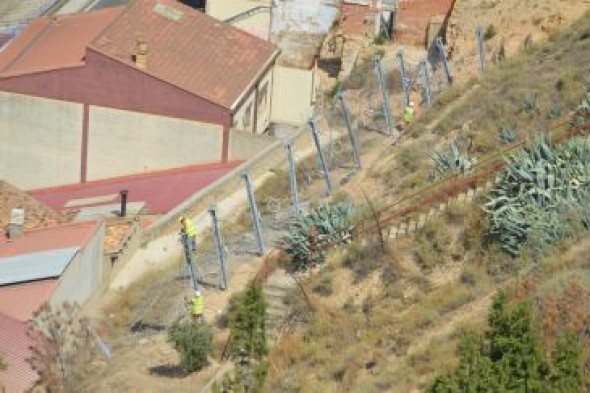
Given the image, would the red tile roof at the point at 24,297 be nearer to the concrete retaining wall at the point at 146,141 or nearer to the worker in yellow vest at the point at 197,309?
the worker in yellow vest at the point at 197,309

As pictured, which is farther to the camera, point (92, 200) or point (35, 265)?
point (92, 200)

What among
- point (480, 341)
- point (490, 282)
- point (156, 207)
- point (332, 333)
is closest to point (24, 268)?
point (156, 207)

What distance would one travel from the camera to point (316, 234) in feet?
87.2

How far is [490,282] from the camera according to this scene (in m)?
22.2

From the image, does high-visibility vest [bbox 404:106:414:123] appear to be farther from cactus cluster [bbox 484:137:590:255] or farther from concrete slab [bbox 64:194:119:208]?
cactus cluster [bbox 484:137:590:255]

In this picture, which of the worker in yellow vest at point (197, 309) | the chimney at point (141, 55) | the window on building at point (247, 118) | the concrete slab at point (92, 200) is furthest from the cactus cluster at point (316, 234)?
the window on building at point (247, 118)

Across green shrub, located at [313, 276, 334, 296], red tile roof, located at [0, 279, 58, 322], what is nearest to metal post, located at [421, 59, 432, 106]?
red tile roof, located at [0, 279, 58, 322]

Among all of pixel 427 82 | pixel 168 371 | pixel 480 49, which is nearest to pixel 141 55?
pixel 427 82

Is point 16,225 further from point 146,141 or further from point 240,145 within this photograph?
point 240,145

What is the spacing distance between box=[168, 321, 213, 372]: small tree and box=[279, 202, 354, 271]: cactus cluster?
3027mm

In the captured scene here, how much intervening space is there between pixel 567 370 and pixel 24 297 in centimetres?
1409

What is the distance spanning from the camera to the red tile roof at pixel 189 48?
131ft

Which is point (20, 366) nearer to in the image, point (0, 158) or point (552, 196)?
point (552, 196)

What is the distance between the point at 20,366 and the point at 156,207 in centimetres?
989
